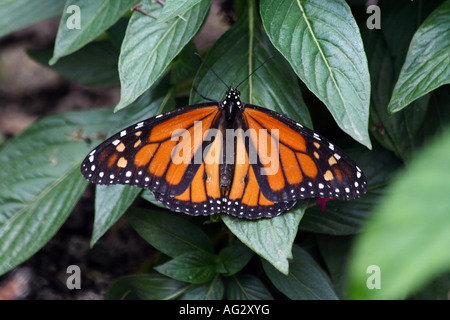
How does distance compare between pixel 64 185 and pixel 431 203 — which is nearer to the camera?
pixel 431 203

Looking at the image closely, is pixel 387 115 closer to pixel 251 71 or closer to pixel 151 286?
pixel 251 71

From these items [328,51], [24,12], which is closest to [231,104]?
[328,51]

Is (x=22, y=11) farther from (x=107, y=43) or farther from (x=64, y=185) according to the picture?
(x=64, y=185)

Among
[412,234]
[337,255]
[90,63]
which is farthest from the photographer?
[90,63]
